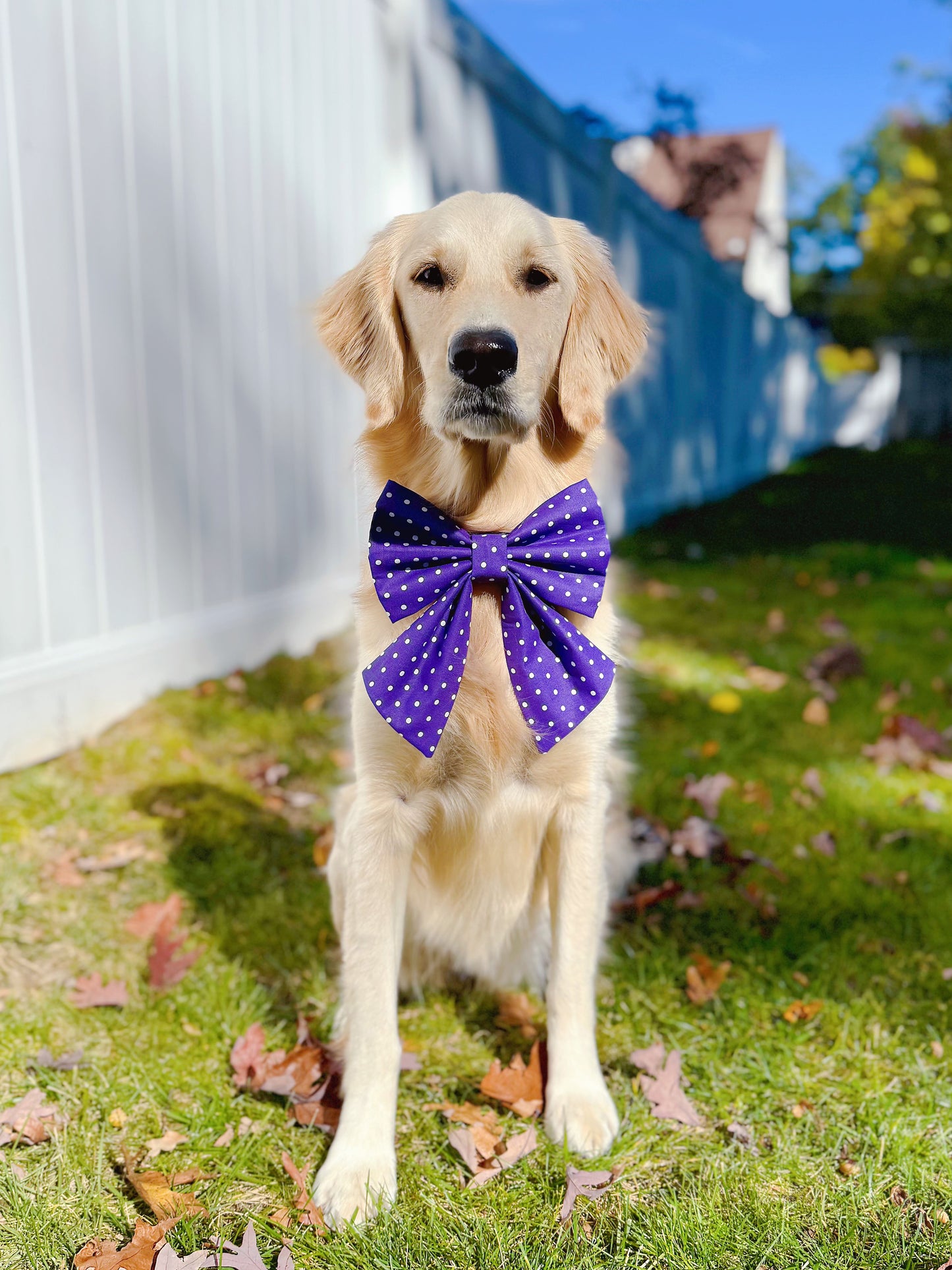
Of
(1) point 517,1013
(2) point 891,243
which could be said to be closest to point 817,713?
(1) point 517,1013

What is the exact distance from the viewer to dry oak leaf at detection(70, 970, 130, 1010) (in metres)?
2.28

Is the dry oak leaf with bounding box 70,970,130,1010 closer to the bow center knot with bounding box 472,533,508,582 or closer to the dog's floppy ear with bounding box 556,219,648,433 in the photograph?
the bow center knot with bounding box 472,533,508,582

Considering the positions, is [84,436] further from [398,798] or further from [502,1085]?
[502,1085]

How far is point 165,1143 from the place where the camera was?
1.87 meters

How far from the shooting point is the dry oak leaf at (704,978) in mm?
2332

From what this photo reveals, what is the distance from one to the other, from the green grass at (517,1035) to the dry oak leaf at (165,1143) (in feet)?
0.07

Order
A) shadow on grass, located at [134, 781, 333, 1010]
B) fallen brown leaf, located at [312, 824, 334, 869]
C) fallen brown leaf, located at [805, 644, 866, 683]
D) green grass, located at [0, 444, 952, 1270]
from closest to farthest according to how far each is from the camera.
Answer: green grass, located at [0, 444, 952, 1270] < shadow on grass, located at [134, 781, 333, 1010] < fallen brown leaf, located at [312, 824, 334, 869] < fallen brown leaf, located at [805, 644, 866, 683]

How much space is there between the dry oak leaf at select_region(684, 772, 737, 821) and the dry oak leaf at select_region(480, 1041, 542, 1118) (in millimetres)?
1436

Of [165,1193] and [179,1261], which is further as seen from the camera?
[165,1193]

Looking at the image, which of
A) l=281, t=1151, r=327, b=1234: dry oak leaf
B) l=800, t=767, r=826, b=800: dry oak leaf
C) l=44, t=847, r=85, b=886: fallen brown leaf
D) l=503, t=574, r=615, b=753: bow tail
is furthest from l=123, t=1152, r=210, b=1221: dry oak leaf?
l=800, t=767, r=826, b=800: dry oak leaf

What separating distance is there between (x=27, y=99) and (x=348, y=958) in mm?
2986

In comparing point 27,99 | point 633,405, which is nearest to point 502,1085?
point 27,99

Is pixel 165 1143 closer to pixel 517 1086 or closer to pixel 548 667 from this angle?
pixel 517 1086

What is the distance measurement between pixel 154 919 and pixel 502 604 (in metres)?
1.39
